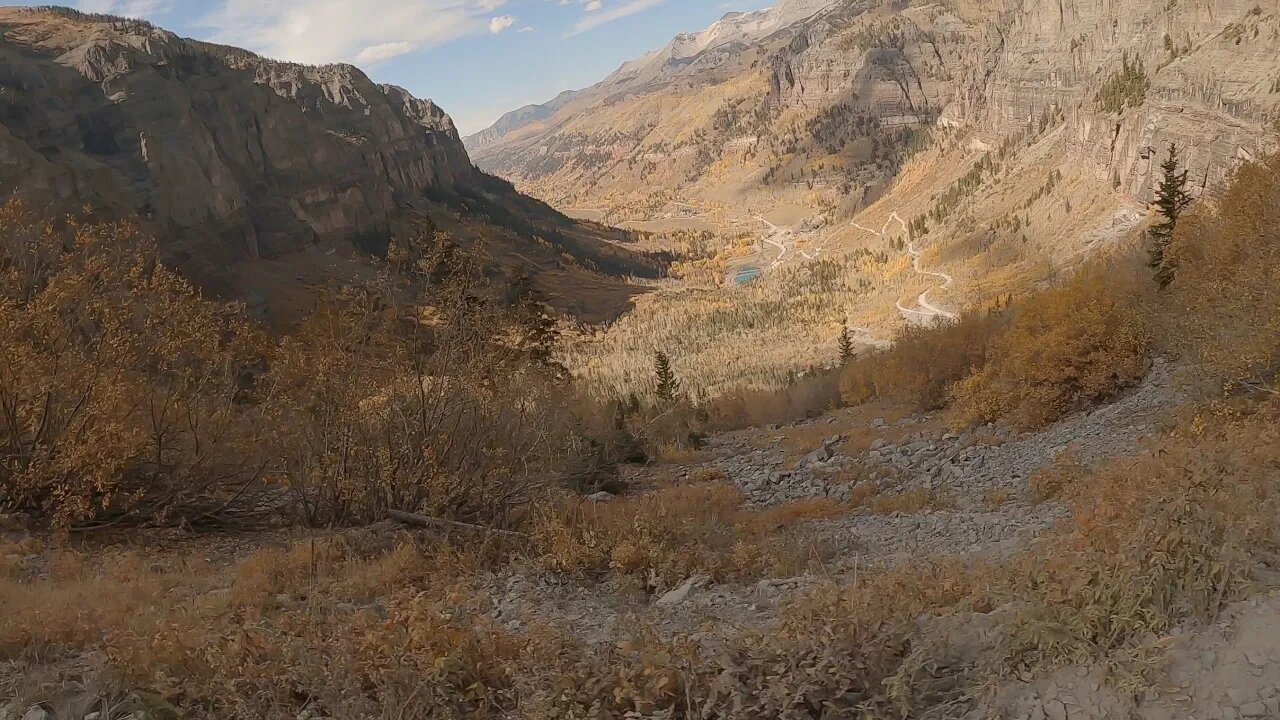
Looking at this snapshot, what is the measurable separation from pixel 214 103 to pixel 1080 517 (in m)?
131

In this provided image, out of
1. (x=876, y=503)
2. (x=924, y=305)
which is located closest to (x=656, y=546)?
(x=876, y=503)

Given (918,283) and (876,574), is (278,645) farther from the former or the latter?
(918,283)

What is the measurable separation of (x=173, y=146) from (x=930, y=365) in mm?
100571

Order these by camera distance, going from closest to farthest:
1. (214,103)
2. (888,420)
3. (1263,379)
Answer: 1. (1263,379)
2. (888,420)
3. (214,103)

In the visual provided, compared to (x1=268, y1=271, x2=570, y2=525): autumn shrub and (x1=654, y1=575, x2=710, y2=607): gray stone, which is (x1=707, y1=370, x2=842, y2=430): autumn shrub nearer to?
(x1=268, y1=271, x2=570, y2=525): autumn shrub

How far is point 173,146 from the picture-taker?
93000 mm

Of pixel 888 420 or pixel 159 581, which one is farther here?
pixel 888 420

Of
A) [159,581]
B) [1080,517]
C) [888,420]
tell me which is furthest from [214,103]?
[1080,517]

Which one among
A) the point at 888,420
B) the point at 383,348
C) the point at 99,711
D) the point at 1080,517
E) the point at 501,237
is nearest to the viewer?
the point at 99,711

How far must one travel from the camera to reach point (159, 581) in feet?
30.6

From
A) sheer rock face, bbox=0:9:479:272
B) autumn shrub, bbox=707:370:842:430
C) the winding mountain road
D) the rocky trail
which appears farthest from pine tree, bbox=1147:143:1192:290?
sheer rock face, bbox=0:9:479:272

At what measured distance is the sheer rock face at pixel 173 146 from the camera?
80625 millimetres

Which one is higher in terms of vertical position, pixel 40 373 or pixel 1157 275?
pixel 40 373

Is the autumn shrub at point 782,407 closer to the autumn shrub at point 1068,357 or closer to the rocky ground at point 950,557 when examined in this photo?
the rocky ground at point 950,557
